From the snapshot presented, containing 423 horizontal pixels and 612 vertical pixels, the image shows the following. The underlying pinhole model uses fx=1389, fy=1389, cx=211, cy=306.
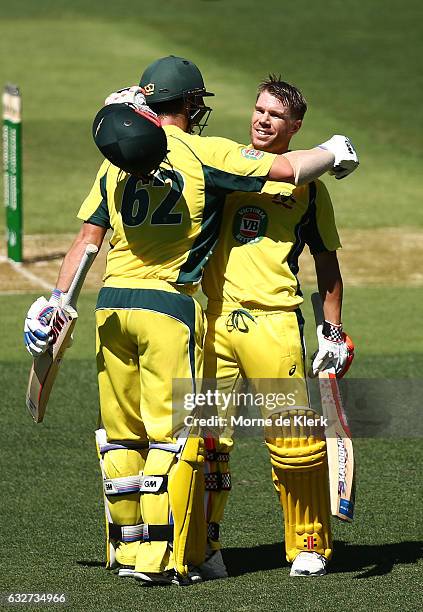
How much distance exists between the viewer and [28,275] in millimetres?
13984

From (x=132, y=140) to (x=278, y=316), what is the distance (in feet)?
3.59

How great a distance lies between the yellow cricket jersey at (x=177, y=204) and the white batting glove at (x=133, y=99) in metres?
0.18

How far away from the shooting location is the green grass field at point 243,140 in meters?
6.16

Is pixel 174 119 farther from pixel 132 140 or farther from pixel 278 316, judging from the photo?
pixel 278 316

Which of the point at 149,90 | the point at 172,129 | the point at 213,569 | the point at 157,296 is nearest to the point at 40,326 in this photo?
the point at 157,296

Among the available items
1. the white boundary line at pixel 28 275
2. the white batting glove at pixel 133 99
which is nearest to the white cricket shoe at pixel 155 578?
the white batting glove at pixel 133 99

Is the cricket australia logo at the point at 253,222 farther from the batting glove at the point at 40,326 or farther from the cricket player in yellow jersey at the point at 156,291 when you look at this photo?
the batting glove at the point at 40,326

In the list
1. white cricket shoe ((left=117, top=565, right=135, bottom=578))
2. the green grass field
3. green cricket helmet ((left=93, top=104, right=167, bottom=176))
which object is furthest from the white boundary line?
green cricket helmet ((left=93, top=104, right=167, bottom=176))

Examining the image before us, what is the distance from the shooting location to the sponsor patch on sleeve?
6066 millimetres

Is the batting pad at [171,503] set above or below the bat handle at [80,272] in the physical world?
below

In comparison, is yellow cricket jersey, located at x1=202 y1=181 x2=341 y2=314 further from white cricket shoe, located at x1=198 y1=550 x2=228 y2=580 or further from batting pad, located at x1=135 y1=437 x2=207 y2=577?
white cricket shoe, located at x1=198 y1=550 x2=228 y2=580

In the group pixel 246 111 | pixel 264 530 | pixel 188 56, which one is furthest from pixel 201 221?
pixel 188 56

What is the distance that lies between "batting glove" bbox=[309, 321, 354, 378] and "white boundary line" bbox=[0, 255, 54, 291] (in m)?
7.09

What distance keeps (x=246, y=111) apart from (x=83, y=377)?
12237 mm
